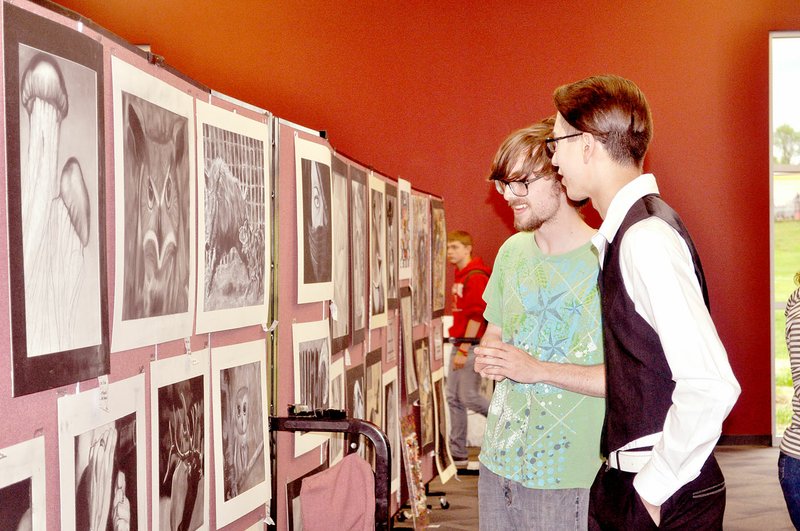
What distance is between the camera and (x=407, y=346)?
16.1 feet

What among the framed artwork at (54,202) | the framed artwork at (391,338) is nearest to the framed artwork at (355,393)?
the framed artwork at (391,338)

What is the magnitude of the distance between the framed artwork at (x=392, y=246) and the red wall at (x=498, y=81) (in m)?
4.63

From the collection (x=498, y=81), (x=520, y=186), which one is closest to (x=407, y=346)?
(x=520, y=186)

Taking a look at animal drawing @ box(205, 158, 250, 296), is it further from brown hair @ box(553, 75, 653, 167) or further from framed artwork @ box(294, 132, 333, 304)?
brown hair @ box(553, 75, 653, 167)

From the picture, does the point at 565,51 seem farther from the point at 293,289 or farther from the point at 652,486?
the point at 652,486

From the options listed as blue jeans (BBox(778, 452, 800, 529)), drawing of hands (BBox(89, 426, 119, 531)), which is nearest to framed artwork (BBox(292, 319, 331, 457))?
drawing of hands (BBox(89, 426, 119, 531))

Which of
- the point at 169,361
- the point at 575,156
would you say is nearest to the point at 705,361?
the point at 575,156

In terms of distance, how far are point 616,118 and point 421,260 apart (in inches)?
148

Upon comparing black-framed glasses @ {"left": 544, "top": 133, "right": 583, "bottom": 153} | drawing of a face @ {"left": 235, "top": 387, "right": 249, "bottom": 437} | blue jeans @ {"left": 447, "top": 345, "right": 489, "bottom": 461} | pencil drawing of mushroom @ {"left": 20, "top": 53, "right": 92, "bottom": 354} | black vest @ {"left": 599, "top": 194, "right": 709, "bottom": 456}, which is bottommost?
blue jeans @ {"left": 447, "top": 345, "right": 489, "bottom": 461}

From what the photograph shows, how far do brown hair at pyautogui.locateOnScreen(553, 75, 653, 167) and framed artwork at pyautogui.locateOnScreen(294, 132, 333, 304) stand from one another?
0.98m

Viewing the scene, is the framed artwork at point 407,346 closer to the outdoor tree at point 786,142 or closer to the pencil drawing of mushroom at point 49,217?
the pencil drawing of mushroom at point 49,217

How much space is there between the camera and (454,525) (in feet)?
18.8

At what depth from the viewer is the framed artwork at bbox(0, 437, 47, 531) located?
3.96 feet

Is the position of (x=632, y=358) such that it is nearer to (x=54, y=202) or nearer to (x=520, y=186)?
(x=520, y=186)
